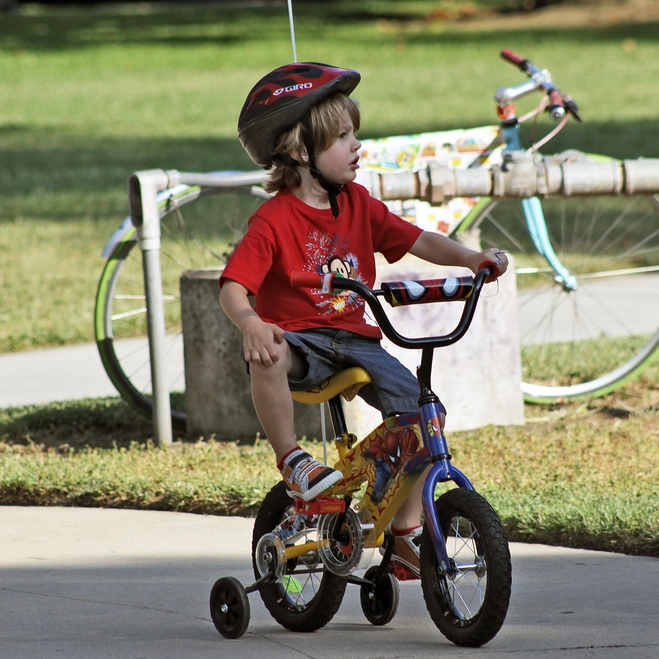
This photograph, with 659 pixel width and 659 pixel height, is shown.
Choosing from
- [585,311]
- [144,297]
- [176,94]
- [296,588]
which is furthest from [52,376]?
[176,94]

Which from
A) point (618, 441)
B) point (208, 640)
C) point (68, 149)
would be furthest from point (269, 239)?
point (68, 149)

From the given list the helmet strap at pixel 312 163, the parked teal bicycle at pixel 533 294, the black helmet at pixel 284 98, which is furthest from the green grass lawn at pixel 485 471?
the black helmet at pixel 284 98

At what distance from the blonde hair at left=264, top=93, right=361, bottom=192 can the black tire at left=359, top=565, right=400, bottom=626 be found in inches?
43.6

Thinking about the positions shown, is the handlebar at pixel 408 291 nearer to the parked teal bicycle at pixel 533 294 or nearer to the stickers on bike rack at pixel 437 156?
the parked teal bicycle at pixel 533 294

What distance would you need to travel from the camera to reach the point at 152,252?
5812mm

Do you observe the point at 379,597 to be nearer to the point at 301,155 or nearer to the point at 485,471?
the point at 301,155

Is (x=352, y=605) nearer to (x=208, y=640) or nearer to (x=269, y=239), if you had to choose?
(x=208, y=640)

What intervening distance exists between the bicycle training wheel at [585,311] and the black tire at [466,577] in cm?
326

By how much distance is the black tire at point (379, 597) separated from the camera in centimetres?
374

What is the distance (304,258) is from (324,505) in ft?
2.17

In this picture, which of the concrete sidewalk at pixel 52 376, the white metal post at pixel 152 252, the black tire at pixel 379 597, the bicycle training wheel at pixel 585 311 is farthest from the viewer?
the concrete sidewalk at pixel 52 376

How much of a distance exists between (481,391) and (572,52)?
23041 millimetres

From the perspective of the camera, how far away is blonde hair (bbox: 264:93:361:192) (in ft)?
12.1

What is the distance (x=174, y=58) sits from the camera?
28453 mm
